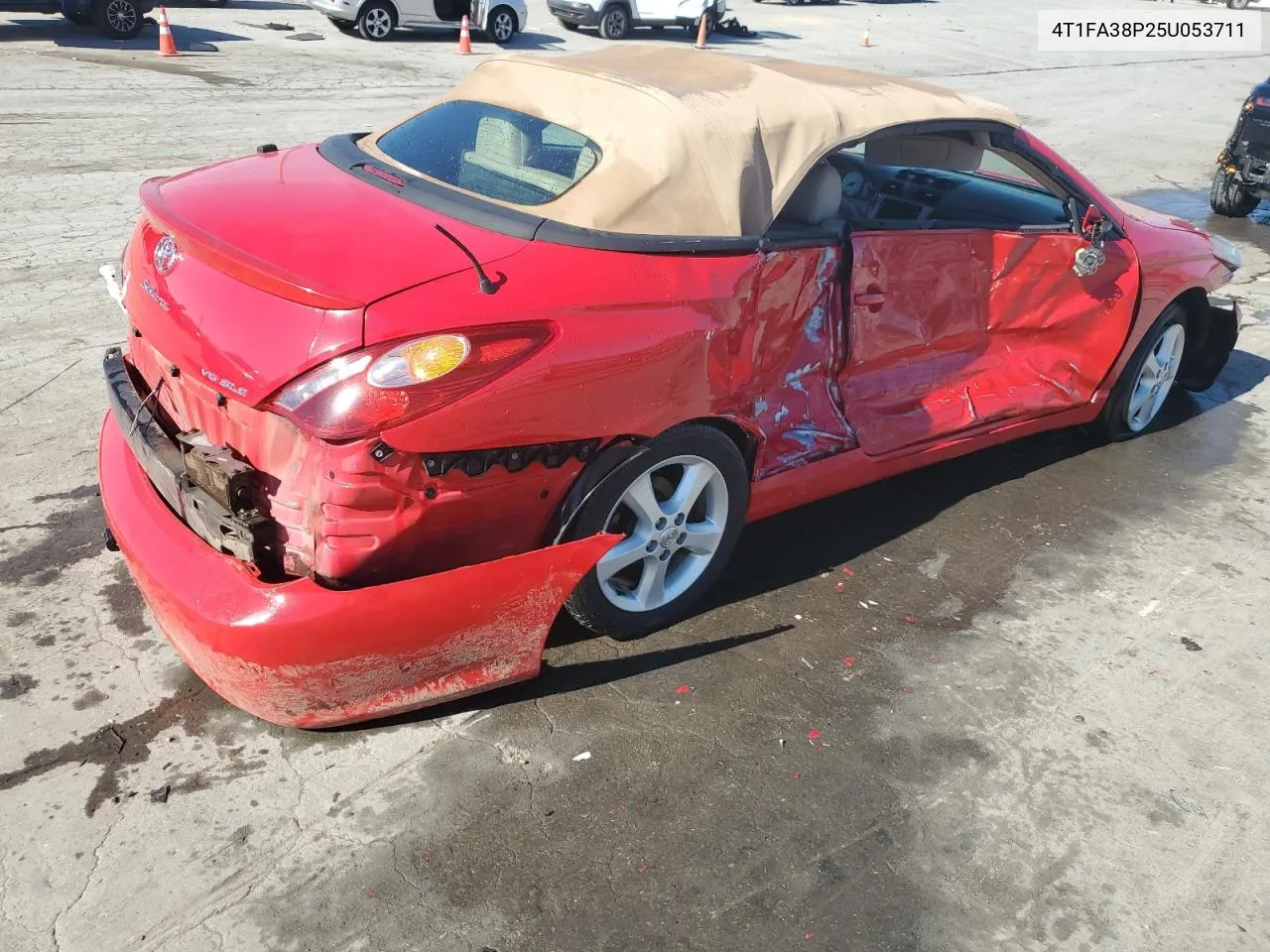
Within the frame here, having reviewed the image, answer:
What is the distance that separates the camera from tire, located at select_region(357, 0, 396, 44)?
1727 cm

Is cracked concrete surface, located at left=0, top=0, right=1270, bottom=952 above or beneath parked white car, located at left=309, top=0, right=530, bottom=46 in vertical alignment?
beneath

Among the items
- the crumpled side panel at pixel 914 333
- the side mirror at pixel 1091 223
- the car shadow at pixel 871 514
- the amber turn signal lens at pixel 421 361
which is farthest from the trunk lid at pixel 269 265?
the side mirror at pixel 1091 223

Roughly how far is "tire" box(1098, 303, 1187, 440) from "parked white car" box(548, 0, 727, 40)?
17.1 meters

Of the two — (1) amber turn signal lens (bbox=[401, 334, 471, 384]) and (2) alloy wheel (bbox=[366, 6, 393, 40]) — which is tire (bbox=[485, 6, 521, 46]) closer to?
(2) alloy wheel (bbox=[366, 6, 393, 40])

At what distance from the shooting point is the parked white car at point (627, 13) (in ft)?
68.0

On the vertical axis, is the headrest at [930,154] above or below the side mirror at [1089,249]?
above

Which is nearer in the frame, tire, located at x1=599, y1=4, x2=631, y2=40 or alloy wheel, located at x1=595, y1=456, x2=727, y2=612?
alloy wheel, located at x1=595, y1=456, x2=727, y2=612

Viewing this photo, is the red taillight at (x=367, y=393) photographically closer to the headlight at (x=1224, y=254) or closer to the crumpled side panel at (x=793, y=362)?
the crumpled side panel at (x=793, y=362)

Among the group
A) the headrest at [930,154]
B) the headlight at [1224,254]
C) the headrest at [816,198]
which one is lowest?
the headlight at [1224,254]

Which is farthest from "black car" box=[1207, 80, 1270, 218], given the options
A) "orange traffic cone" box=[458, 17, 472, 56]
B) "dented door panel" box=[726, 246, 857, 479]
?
"orange traffic cone" box=[458, 17, 472, 56]

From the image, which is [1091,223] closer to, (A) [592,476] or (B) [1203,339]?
(B) [1203,339]

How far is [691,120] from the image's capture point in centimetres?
368

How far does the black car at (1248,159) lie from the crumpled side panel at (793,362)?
8.29 metres

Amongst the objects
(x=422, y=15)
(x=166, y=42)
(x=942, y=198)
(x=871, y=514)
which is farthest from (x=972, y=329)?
(x=422, y=15)
